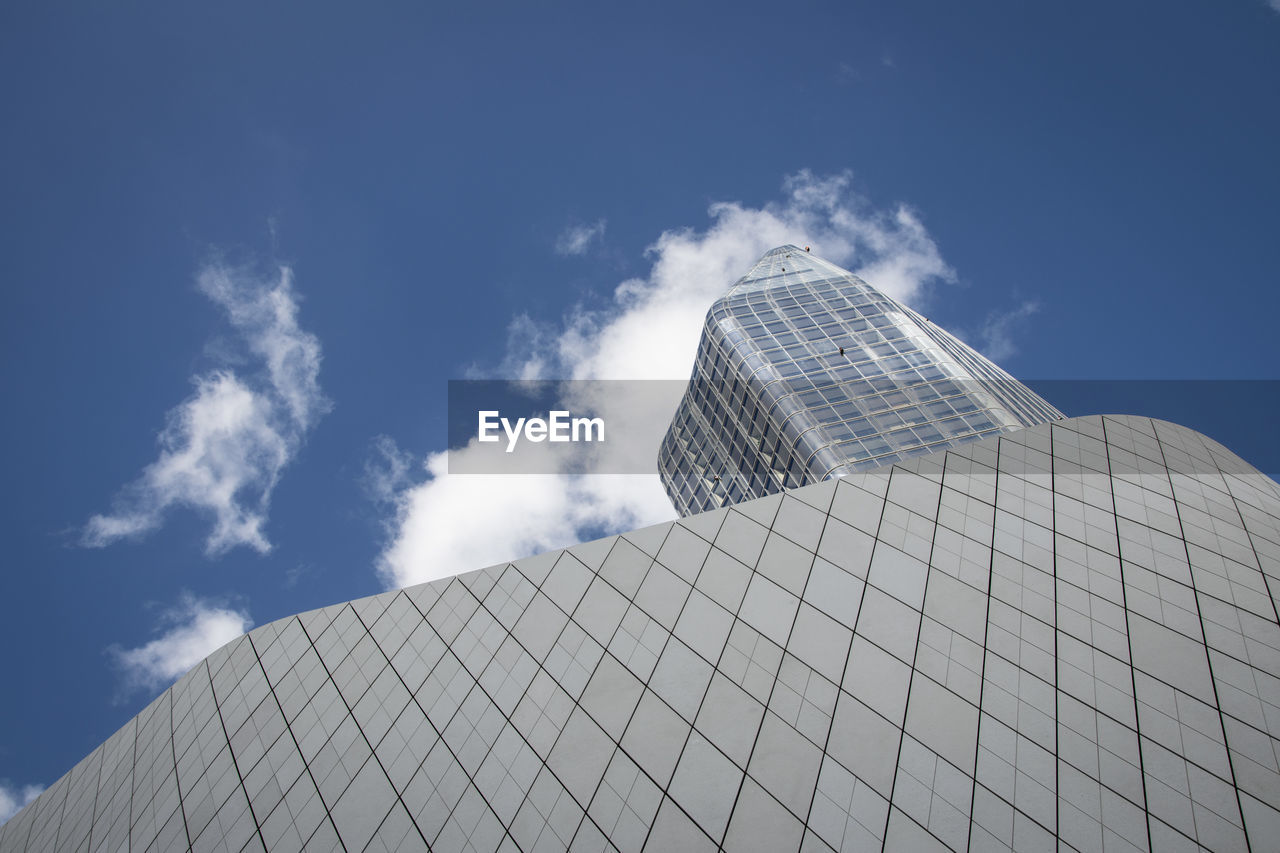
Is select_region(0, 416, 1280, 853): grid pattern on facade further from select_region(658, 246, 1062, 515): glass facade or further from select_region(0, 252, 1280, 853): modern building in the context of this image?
select_region(658, 246, 1062, 515): glass facade

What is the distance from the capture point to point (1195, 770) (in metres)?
11.3

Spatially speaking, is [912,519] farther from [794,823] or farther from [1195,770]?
[794,823]

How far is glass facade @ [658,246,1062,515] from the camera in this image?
40625 mm

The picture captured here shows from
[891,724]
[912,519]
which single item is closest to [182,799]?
[891,724]

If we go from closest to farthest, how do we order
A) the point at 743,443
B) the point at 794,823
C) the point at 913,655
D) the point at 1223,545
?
the point at 794,823, the point at 913,655, the point at 1223,545, the point at 743,443

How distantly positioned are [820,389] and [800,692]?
34.1 metres

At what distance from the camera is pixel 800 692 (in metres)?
13.1

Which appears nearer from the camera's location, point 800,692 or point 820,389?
point 800,692

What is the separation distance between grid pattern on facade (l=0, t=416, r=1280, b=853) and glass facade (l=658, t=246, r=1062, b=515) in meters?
20.5

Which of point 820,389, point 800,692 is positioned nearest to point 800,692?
point 800,692

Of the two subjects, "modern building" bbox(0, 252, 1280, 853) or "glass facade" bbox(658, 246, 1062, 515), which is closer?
"modern building" bbox(0, 252, 1280, 853)

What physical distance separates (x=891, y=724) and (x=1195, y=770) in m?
5.62

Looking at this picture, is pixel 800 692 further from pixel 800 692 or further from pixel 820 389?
pixel 820 389

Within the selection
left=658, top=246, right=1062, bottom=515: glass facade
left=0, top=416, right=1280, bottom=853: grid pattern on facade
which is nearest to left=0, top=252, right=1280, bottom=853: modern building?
left=0, top=416, right=1280, bottom=853: grid pattern on facade
